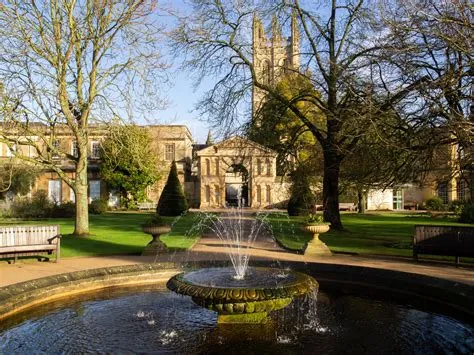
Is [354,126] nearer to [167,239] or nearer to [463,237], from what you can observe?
[463,237]

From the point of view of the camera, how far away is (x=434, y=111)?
12.7 m

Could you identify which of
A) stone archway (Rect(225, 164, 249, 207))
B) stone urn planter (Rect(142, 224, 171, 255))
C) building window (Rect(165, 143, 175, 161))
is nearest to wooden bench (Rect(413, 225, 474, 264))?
stone urn planter (Rect(142, 224, 171, 255))

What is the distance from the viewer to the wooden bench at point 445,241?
12844 mm

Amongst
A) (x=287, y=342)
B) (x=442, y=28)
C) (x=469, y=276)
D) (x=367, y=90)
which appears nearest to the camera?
(x=287, y=342)

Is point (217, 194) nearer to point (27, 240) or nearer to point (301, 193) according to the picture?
point (301, 193)

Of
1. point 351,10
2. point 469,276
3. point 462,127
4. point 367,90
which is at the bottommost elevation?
point 469,276

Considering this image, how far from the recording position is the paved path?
11.4 meters

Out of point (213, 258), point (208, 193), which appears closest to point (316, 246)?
point (213, 258)

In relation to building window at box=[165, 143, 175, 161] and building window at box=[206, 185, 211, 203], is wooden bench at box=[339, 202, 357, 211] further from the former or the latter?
building window at box=[165, 143, 175, 161]

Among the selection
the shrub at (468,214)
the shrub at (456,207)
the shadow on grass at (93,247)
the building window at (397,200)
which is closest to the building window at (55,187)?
the building window at (397,200)

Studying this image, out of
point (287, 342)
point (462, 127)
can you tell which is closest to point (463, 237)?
point (462, 127)

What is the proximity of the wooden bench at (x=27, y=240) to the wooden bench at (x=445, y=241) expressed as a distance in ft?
33.6

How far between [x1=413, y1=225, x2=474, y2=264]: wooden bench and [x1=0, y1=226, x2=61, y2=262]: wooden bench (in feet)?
33.6

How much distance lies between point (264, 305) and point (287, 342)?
1.86 ft
